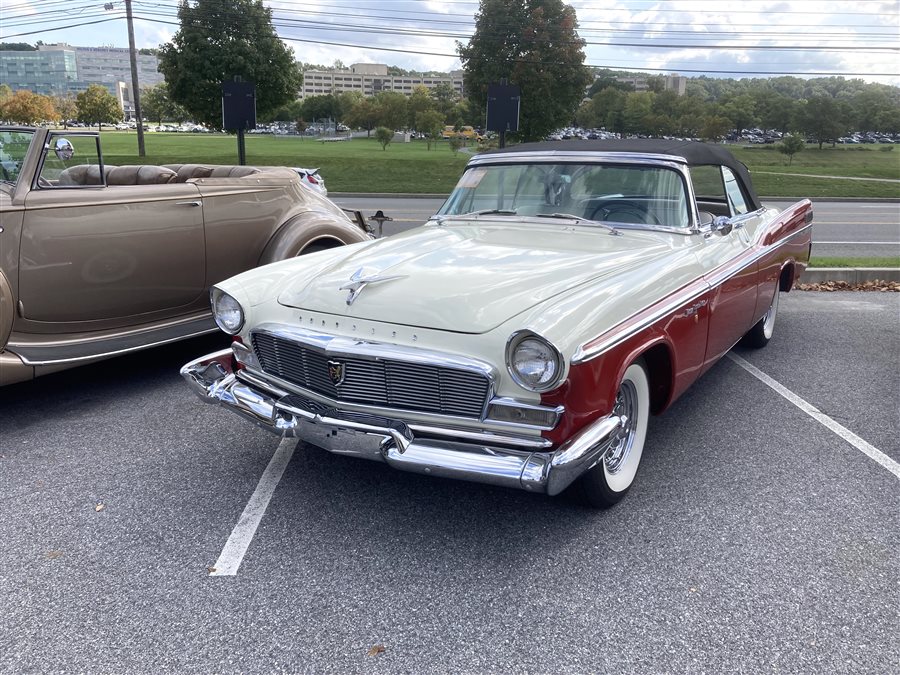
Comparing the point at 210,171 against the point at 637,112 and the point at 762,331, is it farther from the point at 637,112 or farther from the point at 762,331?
the point at 637,112

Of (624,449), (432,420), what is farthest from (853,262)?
(432,420)

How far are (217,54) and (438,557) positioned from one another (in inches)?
1009

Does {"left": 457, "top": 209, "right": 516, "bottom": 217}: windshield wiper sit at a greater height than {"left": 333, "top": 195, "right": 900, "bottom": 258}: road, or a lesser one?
greater

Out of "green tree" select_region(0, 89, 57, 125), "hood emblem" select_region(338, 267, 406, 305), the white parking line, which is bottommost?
the white parking line

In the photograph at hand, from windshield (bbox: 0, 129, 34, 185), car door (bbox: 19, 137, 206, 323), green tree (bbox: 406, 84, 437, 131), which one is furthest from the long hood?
green tree (bbox: 406, 84, 437, 131)

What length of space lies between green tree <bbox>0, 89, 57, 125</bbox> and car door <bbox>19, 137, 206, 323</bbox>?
49.7m

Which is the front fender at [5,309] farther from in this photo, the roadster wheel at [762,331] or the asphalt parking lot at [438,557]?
the roadster wheel at [762,331]

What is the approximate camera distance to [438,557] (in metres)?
2.86

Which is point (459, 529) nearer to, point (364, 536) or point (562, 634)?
point (364, 536)

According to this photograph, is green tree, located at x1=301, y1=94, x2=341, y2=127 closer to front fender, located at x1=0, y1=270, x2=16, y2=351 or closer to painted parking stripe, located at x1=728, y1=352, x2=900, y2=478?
painted parking stripe, located at x1=728, y1=352, x2=900, y2=478

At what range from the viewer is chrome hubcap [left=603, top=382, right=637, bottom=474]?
10.5 ft

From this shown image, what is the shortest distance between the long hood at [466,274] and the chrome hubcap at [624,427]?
541 millimetres

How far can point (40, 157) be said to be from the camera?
4.41 metres

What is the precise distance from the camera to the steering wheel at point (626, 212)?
4090mm
